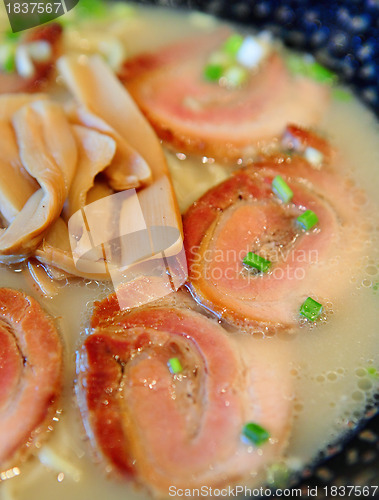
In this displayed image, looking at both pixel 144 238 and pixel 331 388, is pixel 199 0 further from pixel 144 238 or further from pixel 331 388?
pixel 331 388

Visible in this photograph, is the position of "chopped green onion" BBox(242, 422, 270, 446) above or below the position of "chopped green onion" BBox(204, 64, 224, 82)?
below

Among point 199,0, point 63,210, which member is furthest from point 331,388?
point 199,0

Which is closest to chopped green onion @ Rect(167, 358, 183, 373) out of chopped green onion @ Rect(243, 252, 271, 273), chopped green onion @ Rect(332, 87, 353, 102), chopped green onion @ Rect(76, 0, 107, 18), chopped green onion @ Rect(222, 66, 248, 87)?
chopped green onion @ Rect(243, 252, 271, 273)

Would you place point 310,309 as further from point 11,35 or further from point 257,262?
point 11,35

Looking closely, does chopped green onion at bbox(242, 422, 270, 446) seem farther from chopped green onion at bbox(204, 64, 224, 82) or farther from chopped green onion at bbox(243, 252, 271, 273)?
chopped green onion at bbox(204, 64, 224, 82)

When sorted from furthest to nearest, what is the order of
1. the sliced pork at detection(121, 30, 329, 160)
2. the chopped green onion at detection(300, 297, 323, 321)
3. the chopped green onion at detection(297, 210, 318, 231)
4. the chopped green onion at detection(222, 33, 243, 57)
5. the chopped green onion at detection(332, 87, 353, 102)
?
the chopped green onion at detection(222, 33, 243, 57), the chopped green onion at detection(332, 87, 353, 102), the sliced pork at detection(121, 30, 329, 160), the chopped green onion at detection(297, 210, 318, 231), the chopped green onion at detection(300, 297, 323, 321)
